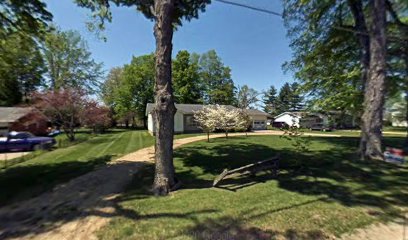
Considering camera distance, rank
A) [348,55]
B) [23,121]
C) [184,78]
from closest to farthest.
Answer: [348,55] → [23,121] → [184,78]

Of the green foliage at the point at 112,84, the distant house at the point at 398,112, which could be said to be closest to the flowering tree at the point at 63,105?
the green foliage at the point at 112,84

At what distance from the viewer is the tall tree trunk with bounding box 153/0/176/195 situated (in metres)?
6.63

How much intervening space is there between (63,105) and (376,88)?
23.5 metres

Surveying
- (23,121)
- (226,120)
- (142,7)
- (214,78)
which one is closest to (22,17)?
(142,7)

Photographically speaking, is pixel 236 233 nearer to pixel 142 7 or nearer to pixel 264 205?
pixel 264 205

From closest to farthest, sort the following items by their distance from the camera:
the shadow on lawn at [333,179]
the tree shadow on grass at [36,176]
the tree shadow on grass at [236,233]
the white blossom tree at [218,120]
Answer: the tree shadow on grass at [236,233]
the shadow on lawn at [333,179]
the tree shadow on grass at [36,176]
the white blossom tree at [218,120]

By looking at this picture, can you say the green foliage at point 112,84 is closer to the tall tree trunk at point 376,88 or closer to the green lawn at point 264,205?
the green lawn at point 264,205

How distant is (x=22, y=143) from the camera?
59.0 ft

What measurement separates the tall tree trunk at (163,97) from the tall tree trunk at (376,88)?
962 centimetres

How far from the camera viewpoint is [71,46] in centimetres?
3859

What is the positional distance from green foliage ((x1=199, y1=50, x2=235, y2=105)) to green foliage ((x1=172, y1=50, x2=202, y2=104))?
5.58 metres

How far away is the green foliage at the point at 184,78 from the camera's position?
152 feet

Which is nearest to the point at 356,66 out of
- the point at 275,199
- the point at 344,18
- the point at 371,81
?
the point at 344,18

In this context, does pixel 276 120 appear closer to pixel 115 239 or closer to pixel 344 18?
pixel 344 18
